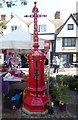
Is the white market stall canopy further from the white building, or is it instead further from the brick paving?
the white building

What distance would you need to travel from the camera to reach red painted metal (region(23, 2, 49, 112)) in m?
7.51

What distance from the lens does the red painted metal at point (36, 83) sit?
24.6ft

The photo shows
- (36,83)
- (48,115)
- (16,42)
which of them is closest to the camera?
(48,115)

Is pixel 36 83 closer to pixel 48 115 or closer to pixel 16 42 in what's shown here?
pixel 48 115

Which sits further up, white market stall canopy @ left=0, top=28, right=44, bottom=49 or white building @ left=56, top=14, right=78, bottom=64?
white building @ left=56, top=14, right=78, bottom=64

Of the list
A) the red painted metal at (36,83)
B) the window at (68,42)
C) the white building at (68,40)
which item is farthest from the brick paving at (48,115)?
the window at (68,42)

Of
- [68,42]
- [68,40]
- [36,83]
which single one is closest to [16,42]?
[36,83]

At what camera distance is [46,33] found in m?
43.7

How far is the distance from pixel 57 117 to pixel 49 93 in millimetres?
2688

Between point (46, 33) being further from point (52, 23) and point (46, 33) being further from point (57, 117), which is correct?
point (57, 117)

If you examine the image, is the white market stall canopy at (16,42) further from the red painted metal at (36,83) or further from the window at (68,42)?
the window at (68,42)

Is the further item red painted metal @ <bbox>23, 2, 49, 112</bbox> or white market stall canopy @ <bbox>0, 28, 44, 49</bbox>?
white market stall canopy @ <bbox>0, 28, 44, 49</bbox>

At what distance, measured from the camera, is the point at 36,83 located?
7621mm

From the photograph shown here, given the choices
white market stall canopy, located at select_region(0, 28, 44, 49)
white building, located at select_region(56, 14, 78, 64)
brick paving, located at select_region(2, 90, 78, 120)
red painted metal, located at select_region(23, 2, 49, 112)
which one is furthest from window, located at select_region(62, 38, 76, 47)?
red painted metal, located at select_region(23, 2, 49, 112)
